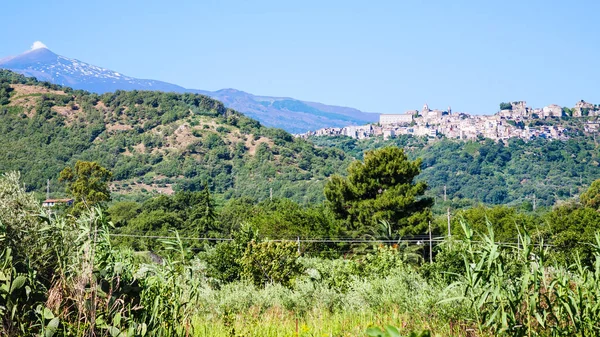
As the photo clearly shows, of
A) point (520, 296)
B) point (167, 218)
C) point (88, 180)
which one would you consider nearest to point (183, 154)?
point (88, 180)

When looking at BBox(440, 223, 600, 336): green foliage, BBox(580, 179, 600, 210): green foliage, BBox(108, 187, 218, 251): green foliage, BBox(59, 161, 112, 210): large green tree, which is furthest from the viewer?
BBox(59, 161, 112, 210): large green tree

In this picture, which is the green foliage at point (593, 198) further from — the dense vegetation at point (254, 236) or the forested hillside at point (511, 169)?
the forested hillside at point (511, 169)

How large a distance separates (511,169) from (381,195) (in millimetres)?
118494

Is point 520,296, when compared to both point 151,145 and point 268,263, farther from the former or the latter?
point 151,145

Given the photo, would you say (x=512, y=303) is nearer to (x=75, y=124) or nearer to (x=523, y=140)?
(x=75, y=124)

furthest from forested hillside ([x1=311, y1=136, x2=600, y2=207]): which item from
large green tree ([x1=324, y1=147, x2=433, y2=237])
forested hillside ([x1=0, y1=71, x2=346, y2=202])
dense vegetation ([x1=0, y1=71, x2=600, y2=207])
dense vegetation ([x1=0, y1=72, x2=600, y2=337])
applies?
large green tree ([x1=324, y1=147, x2=433, y2=237])

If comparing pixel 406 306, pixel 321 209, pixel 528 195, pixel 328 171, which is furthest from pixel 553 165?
pixel 406 306

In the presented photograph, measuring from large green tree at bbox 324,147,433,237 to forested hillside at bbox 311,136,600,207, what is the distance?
88.6m

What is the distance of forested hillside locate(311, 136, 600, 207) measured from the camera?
13275 centimetres

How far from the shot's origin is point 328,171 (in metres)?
112

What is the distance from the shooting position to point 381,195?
4003 cm

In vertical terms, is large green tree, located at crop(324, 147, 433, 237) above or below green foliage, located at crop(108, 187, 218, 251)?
above

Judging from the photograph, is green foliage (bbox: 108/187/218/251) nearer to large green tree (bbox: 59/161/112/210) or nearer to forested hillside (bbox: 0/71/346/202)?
large green tree (bbox: 59/161/112/210)

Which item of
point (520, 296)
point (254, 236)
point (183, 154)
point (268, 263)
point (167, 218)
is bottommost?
point (183, 154)
